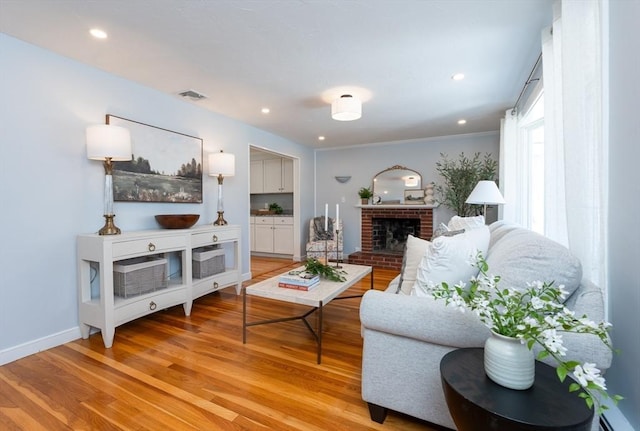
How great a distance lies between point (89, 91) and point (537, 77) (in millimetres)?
3765

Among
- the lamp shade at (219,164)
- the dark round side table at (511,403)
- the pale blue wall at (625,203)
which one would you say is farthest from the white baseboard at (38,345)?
the pale blue wall at (625,203)

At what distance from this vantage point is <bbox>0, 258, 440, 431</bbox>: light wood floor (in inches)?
57.3

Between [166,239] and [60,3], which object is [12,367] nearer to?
[166,239]

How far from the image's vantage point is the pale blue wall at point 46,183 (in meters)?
2.02

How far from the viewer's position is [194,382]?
176 centimetres

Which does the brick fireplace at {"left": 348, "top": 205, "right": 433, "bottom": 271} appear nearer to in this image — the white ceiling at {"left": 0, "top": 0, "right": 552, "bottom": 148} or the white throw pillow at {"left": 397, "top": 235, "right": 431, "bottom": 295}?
the white ceiling at {"left": 0, "top": 0, "right": 552, "bottom": 148}

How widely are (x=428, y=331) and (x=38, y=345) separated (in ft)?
8.91

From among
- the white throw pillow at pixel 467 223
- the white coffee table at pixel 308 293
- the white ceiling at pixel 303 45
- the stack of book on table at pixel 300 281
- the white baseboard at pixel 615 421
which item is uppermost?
the white ceiling at pixel 303 45

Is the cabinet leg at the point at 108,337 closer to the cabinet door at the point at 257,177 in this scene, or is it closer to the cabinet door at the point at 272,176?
the cabinet door at the point at 272,176

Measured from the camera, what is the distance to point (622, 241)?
1.15m

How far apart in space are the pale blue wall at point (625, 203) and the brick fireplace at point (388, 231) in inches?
150

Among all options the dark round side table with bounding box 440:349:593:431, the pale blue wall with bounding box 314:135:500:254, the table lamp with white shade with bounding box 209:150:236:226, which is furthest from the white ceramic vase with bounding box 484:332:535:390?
the pale blue wall with bounding box 314:135:500:254

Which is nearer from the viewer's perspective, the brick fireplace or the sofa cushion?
the sofa cushion

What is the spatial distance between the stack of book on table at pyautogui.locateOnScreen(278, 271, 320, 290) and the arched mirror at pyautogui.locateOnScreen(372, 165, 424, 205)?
3509mm
